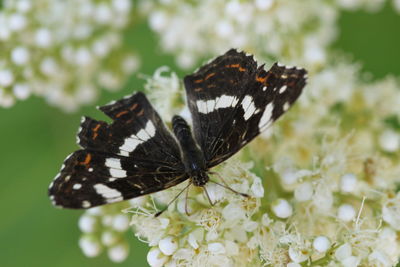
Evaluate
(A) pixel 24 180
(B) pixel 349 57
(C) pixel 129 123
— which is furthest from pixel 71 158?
(B) pixel 349 57

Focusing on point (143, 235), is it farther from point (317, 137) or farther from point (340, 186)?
point (317, 137)

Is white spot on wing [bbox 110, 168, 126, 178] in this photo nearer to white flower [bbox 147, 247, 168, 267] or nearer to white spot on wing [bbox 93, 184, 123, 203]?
white spot on wing [bbox 93, 184, 123, 203]

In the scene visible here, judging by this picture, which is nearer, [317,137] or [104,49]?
[317,137]

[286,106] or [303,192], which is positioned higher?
[286,106]

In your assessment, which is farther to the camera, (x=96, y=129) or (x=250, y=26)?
(x=250, y=26)

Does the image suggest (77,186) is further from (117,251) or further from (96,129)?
(117,251)

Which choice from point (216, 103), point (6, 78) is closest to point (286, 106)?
point (216, 103)
